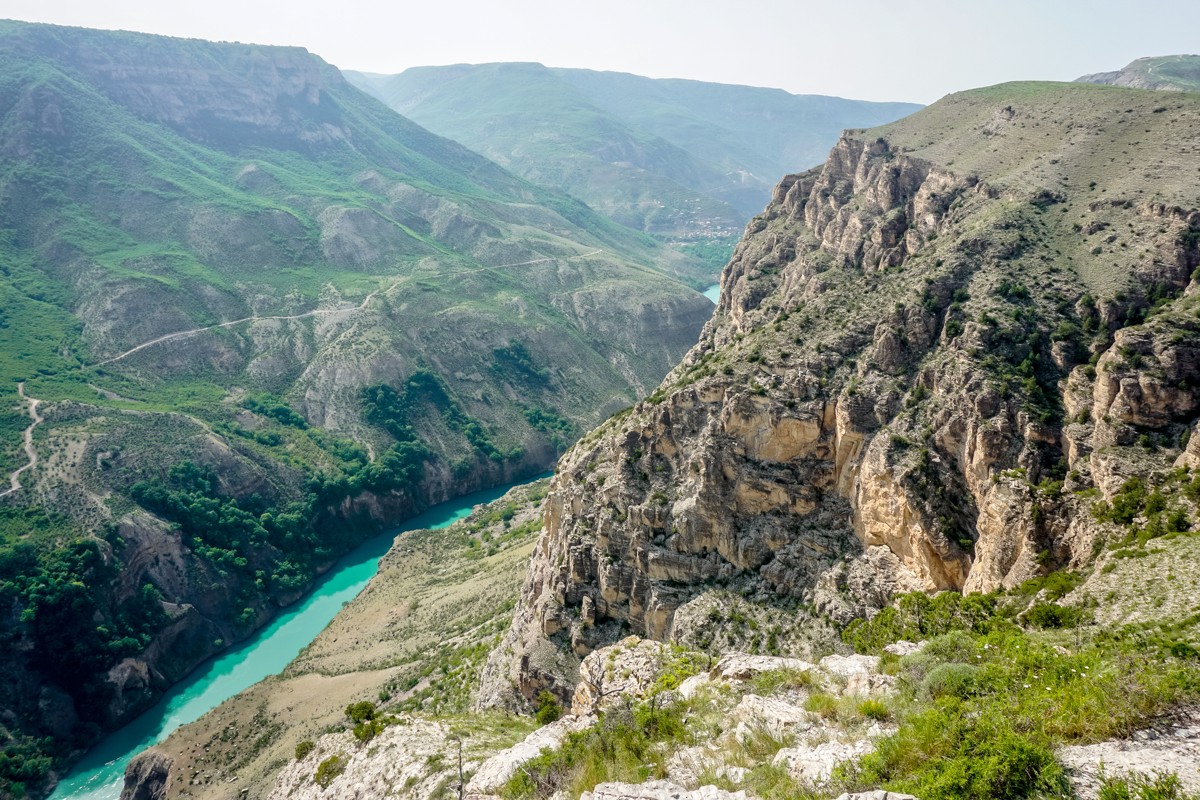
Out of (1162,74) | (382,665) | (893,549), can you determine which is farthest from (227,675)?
(1162,74)

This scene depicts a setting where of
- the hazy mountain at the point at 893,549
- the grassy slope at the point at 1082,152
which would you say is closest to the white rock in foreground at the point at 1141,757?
the hazy mountain at the point at 893,549

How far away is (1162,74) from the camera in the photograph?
146 meters

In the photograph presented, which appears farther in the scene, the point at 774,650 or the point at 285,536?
the point at 285,536

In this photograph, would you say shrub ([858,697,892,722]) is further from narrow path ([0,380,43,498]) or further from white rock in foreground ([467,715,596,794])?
narrow path ([0,380,43,498])

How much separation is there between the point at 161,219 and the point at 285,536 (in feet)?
336

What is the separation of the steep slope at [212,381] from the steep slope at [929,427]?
55.4m

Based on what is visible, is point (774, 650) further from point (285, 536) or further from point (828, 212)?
point (285, 536)

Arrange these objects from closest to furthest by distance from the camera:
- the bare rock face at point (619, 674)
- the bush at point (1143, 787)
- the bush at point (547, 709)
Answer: the bush at point (1143, 787), the bare rock face at point (619, 674), the bush at point (547, 709)

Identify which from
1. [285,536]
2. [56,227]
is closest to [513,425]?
[285,536]

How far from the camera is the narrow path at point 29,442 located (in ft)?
263

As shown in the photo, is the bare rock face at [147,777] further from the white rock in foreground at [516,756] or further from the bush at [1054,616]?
the bush at [1054,616]

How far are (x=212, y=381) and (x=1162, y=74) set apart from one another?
19414cm

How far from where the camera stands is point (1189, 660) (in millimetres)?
18531

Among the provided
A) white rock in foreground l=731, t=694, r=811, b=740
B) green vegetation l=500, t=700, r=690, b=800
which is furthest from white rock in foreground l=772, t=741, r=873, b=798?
green vegetation l=500, t=700, r=690, b=800
